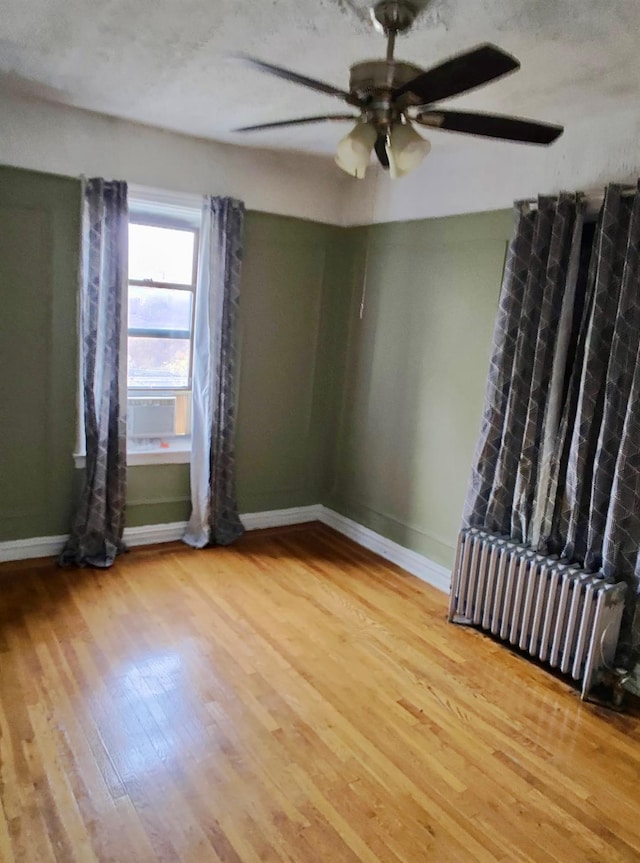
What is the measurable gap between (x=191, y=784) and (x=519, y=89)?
301cm

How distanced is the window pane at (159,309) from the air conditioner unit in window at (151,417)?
0.48 metres

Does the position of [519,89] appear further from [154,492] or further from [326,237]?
[154,492]

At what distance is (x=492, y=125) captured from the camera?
6.86 ft

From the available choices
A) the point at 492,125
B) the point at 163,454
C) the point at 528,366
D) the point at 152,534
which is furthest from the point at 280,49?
the point at 152,534

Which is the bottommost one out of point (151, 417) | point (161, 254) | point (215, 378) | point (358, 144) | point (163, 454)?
point (163, 454)

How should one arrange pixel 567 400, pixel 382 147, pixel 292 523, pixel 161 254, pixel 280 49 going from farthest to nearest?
1. pixel 292 523
2. pixel 161 254
3. pixel 567 400
4. pixel 280 49
5. pixel 382 147

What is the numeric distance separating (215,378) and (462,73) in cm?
277

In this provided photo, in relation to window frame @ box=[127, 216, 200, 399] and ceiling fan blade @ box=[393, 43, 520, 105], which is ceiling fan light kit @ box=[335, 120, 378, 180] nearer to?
ceiling fan blade @ box=[393, 43, 520, 105]

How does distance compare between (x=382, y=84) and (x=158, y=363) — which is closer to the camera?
(x=382, y=84)

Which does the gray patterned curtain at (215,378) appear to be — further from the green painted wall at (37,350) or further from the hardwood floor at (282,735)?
the green painted wall at (37,350)

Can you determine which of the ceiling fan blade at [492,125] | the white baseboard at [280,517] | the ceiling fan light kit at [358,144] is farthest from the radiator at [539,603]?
the ceiling fan light kit at [358,144]

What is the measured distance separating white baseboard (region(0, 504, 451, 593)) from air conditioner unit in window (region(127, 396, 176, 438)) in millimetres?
636

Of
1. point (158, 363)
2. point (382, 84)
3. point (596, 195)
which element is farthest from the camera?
point (158, 363)

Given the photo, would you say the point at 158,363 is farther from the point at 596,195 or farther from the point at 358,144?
the point at 596,195
